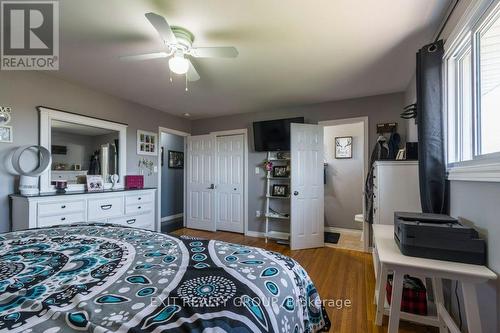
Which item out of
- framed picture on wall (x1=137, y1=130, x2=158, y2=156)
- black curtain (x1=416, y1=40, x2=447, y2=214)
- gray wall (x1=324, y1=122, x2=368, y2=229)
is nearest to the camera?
black curtain (x1=416, y1=40, x2=447, y2=214)

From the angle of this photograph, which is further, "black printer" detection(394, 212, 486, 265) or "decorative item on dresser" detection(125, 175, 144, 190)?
"decorative item on dresser" detection(125, 175, 144, 190)

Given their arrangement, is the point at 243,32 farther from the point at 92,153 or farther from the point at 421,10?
the point at 92,153

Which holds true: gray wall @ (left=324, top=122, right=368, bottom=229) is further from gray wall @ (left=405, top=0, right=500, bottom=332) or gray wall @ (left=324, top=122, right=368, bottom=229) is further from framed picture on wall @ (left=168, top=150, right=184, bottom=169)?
framed picture on wall @ (left=168, top=150, right=184, bottom=169)

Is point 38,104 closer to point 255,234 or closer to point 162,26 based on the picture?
point 162,26

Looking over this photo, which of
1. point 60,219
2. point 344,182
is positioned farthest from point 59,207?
point 344,182

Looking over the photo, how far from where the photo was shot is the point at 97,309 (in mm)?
679

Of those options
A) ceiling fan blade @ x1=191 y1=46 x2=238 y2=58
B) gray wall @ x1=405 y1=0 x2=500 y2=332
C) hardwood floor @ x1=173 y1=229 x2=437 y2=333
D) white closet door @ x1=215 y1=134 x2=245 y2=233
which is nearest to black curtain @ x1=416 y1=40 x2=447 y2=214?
gray wall @ x1=405 y1=0 x2=500 y2=332

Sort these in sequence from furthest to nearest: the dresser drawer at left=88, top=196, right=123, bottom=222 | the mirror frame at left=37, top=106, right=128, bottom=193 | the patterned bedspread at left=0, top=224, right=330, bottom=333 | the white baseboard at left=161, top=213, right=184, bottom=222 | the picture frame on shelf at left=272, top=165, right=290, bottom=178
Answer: the white baseboard at left=161, top=213, right=184, bottom=222
the picture frame on shelf at left=272, top=165, right=290, bottom=178
the dresser drawer at left=88, top=196, right=123, bottom=222
the mirror frame at left=37, top=106, right=128, bottom=193
the patterned bedspread at left=0, top=224, right=330, bottom=333

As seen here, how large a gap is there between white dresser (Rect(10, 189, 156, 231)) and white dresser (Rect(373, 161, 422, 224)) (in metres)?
3.22

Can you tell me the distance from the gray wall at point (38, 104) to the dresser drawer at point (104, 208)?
702 mm

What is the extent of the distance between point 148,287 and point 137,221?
292 cm

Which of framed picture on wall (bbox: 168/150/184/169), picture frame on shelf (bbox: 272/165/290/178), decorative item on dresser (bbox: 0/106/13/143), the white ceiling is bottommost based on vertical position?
picture frame on shelf (bbox: 272/165/290/178)

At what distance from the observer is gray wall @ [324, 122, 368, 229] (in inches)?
177

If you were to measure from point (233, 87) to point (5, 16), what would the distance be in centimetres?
215
